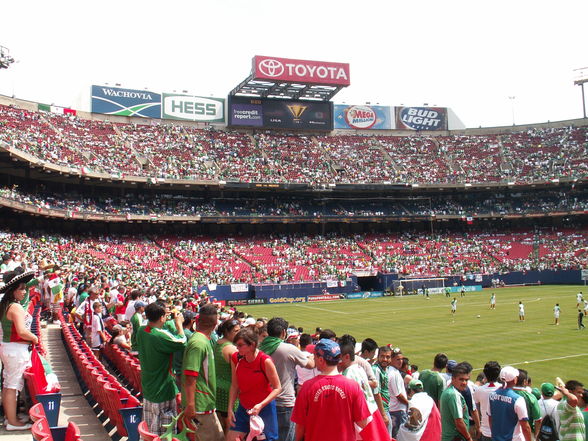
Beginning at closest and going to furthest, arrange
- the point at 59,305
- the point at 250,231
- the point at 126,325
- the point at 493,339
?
the point at 126,325
the point at 59,305
the point at 493,339
the point at 250,231

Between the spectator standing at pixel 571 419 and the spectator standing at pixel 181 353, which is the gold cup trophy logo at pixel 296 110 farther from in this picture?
the spectator standing at pixel 571 419

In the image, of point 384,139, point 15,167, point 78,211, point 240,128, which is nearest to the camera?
point 15,167

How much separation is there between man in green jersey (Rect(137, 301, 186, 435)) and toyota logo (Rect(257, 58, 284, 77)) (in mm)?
63970

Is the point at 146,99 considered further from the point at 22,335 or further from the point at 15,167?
the point at 22,335

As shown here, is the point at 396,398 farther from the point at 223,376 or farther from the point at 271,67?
the point at 271,67

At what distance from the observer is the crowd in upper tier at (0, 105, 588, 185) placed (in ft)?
198

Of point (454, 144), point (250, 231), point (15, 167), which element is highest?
point (454, 144)

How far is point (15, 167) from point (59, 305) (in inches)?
1341

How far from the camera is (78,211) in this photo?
54.1m

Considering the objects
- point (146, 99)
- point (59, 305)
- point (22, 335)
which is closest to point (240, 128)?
point (146, 99)

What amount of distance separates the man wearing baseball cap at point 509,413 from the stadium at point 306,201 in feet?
82.9

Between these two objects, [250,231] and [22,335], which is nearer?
[22,335]

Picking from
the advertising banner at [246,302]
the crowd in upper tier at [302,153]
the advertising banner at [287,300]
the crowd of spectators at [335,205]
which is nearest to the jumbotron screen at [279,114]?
the crowd in upper tier at [302,153]

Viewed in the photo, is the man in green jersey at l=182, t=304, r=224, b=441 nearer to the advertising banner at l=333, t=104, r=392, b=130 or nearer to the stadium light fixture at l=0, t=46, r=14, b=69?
the stadium light fixture at l=0, t=46, r=14, b=69
